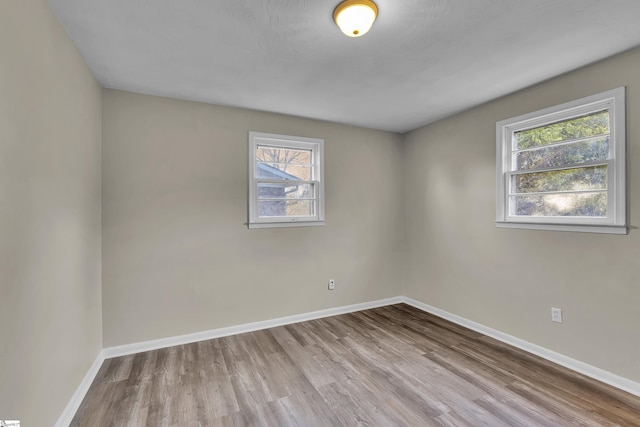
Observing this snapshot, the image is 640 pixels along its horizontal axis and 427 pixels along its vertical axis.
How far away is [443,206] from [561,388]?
2043mm

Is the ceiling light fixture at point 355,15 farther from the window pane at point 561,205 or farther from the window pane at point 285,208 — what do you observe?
the window pane at point 561,205

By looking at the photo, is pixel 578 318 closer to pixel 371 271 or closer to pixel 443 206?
pixel 443 206

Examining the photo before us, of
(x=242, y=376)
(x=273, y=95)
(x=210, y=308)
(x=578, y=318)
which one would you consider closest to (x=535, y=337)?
(x=578, y=318)

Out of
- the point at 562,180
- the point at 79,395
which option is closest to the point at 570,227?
the point at 562,180

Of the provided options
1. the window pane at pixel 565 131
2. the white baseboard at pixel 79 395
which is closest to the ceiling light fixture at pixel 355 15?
the window pane at pixel 565 131

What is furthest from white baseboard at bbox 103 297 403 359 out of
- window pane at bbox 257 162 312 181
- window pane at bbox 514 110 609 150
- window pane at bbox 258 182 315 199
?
window pane at bbox 514 110 609 150

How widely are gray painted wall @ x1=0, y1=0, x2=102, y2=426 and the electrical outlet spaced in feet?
11.8

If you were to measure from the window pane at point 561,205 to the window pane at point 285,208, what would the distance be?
7.27 feet

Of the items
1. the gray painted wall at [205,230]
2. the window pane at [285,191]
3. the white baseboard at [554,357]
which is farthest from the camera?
the window pane at [285,191]

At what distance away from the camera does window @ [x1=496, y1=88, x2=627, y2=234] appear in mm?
2176

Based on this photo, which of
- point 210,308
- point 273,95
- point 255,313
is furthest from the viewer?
point 255,313

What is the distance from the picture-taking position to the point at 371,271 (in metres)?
3.99

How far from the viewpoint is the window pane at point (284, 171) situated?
3350mm

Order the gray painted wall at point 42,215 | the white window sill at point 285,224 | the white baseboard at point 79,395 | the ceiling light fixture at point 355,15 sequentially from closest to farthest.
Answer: the gray painted wall at point 42,215 → the ceiling light fixture at point 355,15 → the white baseboard at point 79,395 → the white window sill at point 285,224
